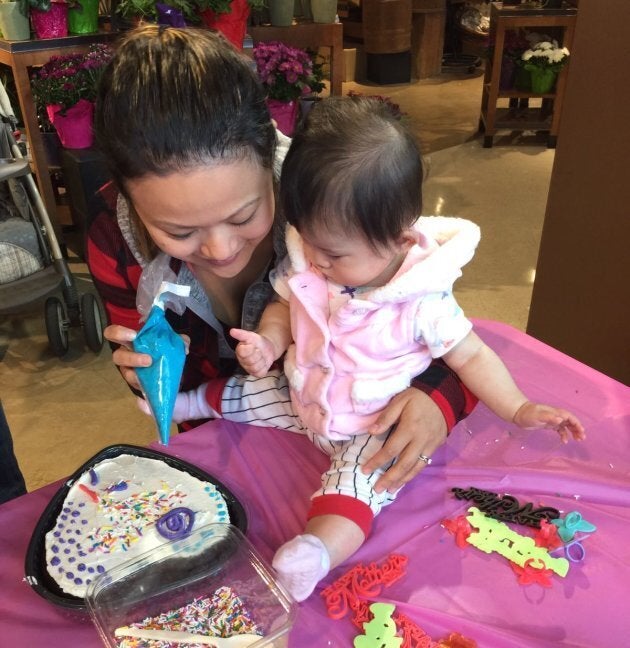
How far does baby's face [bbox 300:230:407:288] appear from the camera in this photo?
2.81 ft

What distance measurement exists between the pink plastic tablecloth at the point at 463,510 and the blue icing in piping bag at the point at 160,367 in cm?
17

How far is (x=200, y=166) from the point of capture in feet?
2.56

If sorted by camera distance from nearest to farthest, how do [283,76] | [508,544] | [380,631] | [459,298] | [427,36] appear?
[380,631] → [508,544] → [283,76] → [459,298] → [427,36]

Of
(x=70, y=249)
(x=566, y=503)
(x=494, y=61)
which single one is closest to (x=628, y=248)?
(x=566, y=503)

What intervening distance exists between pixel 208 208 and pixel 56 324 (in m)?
1.56

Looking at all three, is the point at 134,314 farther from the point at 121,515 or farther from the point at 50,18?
the point at 50,18

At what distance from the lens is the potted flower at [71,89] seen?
2.28 m

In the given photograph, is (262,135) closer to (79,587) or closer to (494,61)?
(79,587)

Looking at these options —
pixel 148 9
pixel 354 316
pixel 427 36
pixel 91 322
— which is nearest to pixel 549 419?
pixel 354 316

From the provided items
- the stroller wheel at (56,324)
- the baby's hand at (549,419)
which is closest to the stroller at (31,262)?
the stroller wheel at (56,324)

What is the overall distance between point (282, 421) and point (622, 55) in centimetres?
103

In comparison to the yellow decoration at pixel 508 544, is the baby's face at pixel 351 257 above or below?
above

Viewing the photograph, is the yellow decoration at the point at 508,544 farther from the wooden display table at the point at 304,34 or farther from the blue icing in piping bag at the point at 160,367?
the wooden display table at the point at 304,34

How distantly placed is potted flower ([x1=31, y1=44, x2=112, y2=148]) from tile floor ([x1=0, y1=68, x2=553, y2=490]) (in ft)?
1.99
